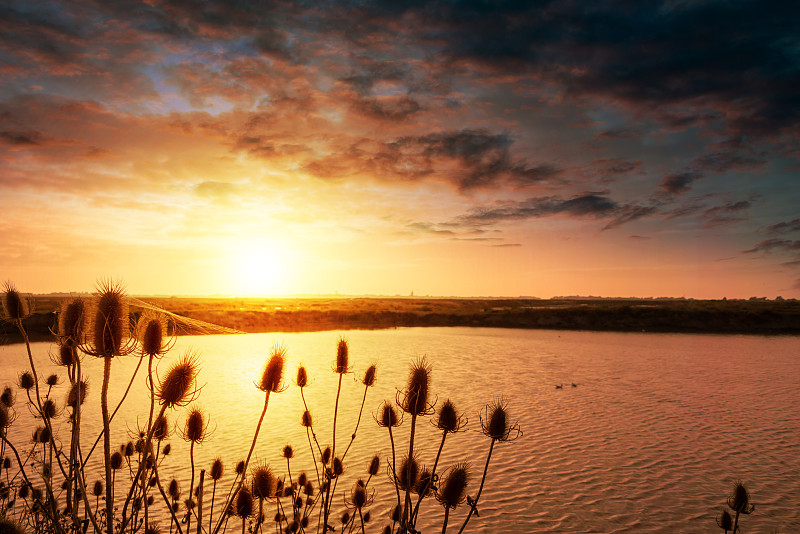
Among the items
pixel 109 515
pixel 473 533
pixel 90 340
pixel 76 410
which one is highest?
pixel 90 340

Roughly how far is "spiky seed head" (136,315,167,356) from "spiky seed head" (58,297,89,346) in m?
0.49

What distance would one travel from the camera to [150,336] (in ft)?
11.1

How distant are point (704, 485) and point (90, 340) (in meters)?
12.6

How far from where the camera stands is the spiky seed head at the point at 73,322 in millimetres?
3553

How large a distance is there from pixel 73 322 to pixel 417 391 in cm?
294

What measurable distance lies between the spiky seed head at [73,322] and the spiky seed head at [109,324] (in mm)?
387

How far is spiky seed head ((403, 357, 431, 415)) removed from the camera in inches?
183

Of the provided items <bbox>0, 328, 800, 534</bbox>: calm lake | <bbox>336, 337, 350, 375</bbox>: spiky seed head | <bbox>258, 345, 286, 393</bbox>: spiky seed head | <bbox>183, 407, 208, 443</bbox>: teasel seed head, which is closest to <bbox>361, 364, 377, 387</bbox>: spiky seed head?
<bbox>336, 337, 350, 375</bbox>: spiky seed head

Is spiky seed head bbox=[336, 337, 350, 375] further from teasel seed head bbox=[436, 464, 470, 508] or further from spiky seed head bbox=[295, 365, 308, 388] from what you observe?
teasel seed head bbox=[436, 464, 470, 508]

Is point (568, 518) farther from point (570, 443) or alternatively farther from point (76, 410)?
point (76, 410)

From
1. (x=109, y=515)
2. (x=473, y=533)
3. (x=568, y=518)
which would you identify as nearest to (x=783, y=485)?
(x=568, y=518)

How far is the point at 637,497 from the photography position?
33.5ft

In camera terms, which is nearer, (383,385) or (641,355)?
(383,385)

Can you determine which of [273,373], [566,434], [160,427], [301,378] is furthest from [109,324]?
[566,434]
